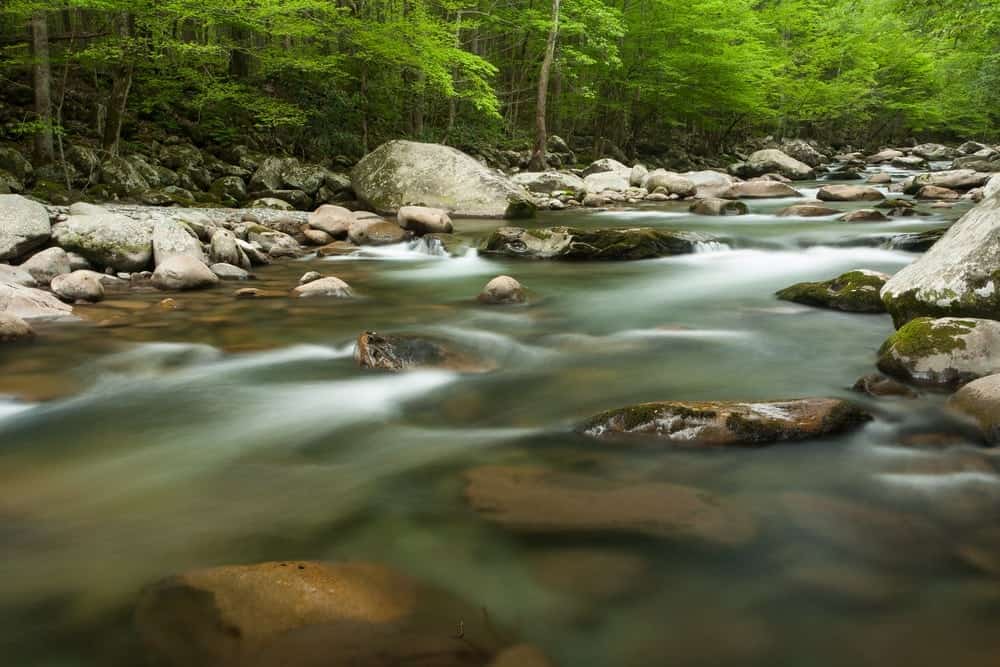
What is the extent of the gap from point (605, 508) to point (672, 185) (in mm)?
16572

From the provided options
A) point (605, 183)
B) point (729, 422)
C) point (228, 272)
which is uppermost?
point (605, 183)

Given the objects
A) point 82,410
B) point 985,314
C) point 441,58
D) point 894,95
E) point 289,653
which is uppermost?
point 894,95

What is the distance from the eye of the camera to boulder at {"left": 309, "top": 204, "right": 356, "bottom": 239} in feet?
37.3

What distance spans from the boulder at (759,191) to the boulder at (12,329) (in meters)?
15.9

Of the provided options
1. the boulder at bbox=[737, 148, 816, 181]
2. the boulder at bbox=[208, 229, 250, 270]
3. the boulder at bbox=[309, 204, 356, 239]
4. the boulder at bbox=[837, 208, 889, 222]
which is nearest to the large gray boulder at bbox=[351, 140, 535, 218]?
the boulder at bbox=[309, 204, 356, 239]

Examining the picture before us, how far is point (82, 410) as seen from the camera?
423 centimetres

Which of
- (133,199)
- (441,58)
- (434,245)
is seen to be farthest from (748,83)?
(133,199)

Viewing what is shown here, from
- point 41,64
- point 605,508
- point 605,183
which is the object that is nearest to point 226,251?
point 41,64

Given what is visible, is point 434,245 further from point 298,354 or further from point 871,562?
point 871,562

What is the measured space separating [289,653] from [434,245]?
8879 mm

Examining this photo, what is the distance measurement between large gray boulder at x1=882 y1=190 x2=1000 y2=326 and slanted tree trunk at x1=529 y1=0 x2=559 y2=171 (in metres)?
14.7

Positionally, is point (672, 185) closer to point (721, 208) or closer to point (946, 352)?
point (721, 208)

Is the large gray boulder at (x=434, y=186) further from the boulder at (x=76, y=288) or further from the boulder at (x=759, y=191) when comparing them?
the boulder at (x=76, y=288)

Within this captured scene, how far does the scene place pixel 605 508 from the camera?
2801mm
